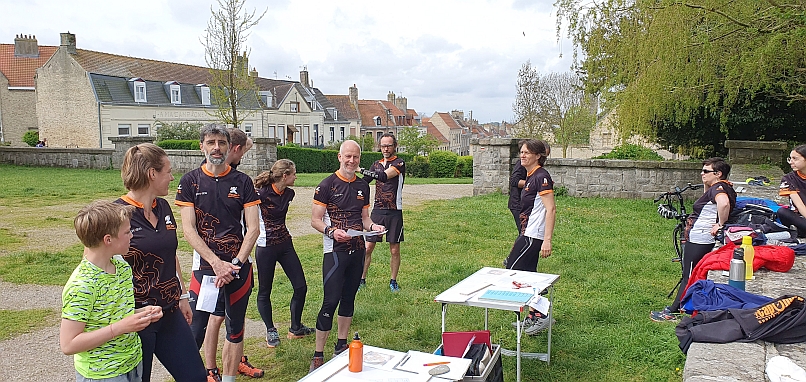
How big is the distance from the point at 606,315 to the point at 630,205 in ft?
30.1

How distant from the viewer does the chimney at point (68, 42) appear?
38.1 m

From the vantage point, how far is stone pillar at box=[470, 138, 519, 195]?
17047 millimetres

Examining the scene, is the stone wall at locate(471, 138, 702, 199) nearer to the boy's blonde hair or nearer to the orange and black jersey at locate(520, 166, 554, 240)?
the orange and black jersey at locate(520, 166, 554, 240)

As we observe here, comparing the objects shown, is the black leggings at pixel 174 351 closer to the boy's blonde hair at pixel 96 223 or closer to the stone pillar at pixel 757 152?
the boy's blonde hair at pixel 96 223

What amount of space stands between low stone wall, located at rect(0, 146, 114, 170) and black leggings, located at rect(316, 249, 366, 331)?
22888 millimetres

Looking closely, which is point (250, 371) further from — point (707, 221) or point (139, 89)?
point (139, 89)

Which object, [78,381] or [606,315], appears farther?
[606,315]

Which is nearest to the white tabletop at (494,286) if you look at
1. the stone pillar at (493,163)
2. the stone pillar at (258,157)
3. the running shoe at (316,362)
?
the running shoe at (316,362)

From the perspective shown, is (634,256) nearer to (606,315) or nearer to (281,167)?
(606,315)

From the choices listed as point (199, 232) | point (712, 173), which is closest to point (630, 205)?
point (712, 173)

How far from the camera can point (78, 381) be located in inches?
119

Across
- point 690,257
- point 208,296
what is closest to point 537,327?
point 690,257

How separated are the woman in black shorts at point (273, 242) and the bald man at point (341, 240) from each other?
23.6 inches

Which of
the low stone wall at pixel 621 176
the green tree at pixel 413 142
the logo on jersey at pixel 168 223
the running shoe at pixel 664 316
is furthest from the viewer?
the green tree at pixel 413 142
